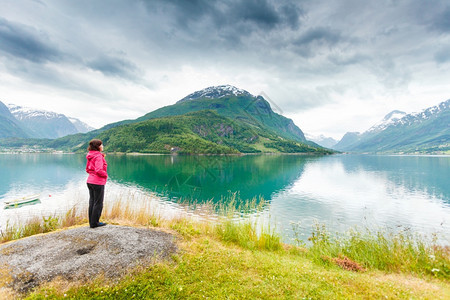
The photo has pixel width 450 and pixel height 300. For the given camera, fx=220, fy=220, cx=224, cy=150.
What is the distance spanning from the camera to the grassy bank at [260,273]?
5320mm

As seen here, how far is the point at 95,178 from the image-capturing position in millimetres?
8016

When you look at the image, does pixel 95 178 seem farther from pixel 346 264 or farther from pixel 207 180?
pixel 207 180

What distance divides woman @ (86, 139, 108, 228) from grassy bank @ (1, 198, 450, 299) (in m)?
2.53

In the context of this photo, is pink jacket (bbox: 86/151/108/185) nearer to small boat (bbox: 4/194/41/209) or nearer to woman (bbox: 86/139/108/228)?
woman (bbox: 86/139/108/228)

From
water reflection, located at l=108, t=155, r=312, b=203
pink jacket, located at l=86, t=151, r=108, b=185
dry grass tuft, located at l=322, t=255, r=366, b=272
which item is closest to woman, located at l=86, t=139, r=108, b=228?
pink jacket, located at l=86, t=151, r=108, b=185

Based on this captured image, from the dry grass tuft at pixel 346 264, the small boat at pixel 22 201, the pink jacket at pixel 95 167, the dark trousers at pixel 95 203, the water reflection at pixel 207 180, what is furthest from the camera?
the water reflection at pixel 207 180

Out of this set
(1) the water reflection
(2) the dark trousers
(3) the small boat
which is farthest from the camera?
(1) the water reflection

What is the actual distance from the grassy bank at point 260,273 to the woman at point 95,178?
→ 8.30 feet

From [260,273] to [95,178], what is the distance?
21.3 ft

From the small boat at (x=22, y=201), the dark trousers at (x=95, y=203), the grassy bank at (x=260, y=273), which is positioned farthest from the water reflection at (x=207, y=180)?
the small boat at (x=22, y=201)

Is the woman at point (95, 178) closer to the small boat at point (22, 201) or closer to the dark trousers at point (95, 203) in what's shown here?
the dark trousers at point (95, 203)

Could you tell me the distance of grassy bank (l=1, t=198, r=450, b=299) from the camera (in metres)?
5.32

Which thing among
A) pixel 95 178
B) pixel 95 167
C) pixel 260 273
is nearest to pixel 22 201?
pixel 95 178

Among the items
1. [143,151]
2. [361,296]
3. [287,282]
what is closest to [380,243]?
[361,296]
